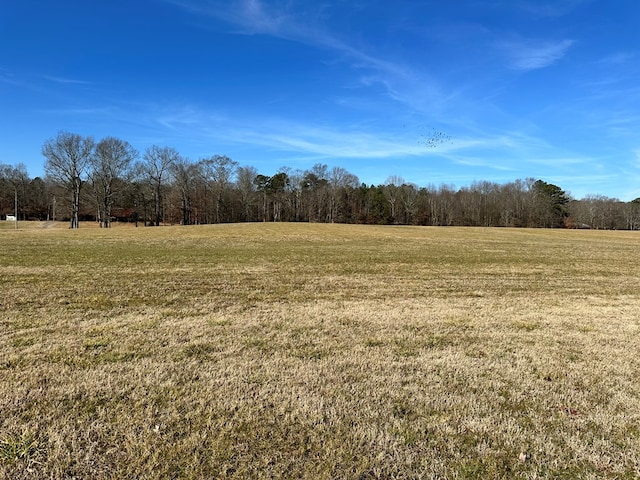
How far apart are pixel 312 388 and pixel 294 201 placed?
3216 inches

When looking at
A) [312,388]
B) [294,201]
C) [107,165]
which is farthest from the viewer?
[294,201]

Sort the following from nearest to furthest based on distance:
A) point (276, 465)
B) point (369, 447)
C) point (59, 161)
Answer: point (276, 465)
point (369, 447)
point (59, 161)

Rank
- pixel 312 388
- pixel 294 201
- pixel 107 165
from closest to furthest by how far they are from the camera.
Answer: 1. pixel 312 388
2. pixel 107 165
3. pixel 294 201

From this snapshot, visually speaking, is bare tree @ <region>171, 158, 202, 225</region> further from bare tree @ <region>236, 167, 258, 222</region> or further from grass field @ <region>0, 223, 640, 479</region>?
grass field @ <region>0, 223, 640, 479</region>

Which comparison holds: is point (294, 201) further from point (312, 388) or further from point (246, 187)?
point (312, 388)

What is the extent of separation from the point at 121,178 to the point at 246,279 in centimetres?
5611

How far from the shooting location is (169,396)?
11.9ft

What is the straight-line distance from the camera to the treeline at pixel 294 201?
68.1m

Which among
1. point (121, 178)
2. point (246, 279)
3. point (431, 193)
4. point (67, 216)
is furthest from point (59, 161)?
point (431, 193)

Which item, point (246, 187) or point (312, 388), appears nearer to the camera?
point (312, 388)

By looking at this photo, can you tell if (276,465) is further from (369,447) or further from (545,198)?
(545,198)

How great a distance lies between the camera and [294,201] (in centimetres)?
8475

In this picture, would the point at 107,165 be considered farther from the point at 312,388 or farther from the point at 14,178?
the point at 312,388

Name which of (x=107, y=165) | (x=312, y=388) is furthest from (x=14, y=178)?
(x=312, y=388)
